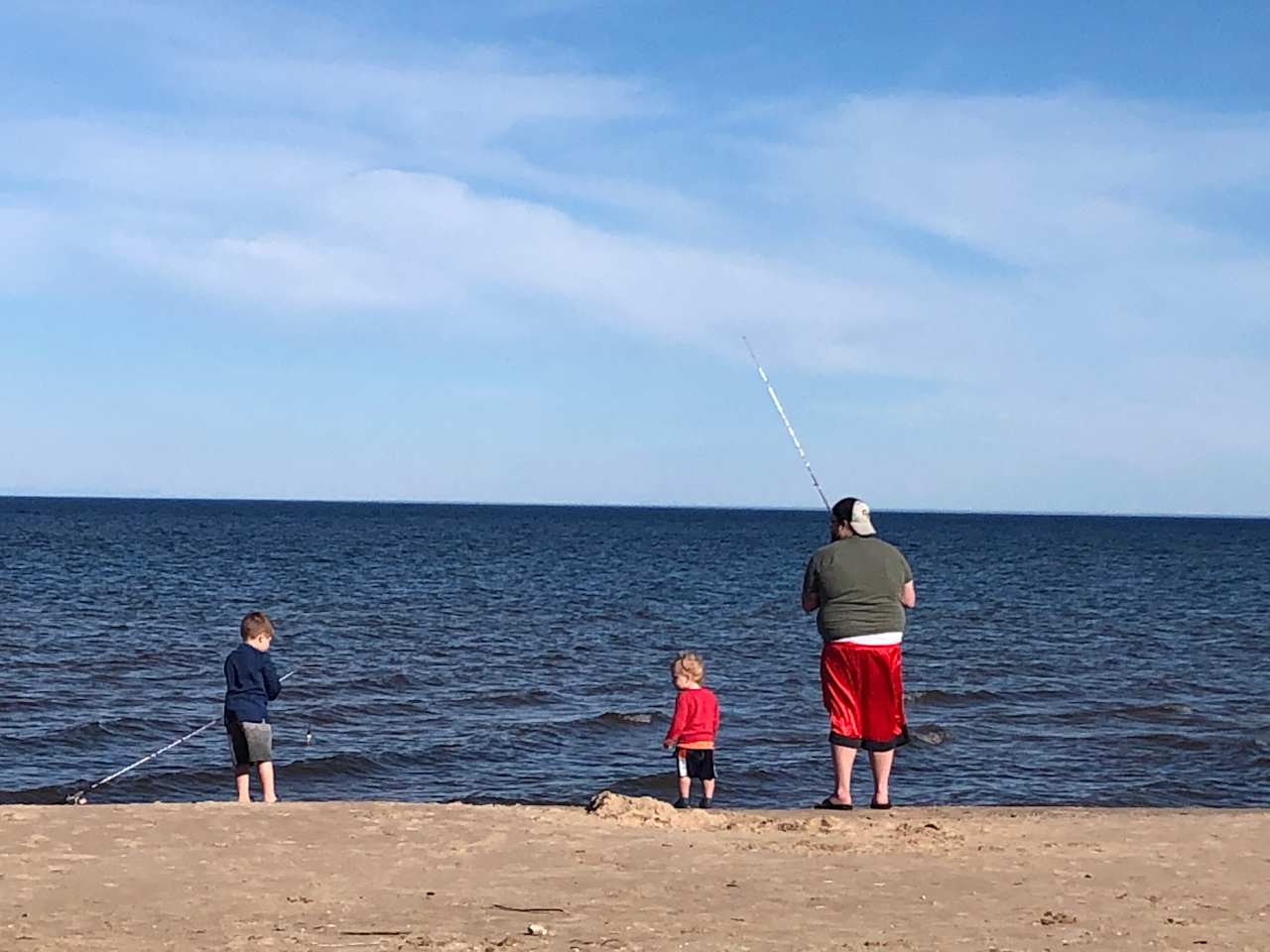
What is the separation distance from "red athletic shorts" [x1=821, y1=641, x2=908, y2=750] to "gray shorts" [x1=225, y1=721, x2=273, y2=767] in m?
3.44

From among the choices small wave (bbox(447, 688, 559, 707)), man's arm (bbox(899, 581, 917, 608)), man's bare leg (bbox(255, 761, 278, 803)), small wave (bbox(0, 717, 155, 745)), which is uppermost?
man's arm (bbox(899, 581, 917, 608))

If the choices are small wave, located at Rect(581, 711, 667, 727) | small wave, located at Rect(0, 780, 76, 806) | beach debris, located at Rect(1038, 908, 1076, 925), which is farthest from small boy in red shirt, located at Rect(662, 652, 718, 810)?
small wave, located at Rect(581, 711, 667, 727)

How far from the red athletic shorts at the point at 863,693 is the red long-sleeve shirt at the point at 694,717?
1.05m

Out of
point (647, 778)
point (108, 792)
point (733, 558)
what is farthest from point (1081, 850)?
point (733, 558)

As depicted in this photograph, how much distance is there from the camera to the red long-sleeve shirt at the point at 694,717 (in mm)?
9141

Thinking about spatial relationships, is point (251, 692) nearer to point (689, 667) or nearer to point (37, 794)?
point (689, 667)

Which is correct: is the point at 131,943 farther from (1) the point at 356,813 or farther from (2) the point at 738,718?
(2) the point at 738,718

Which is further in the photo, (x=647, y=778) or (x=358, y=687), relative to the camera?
(x=358, y=687)

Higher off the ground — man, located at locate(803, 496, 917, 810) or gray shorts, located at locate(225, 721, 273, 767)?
man, located at locate(803, 496, 917, 810)

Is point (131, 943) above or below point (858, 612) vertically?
below

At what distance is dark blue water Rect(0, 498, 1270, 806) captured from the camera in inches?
546

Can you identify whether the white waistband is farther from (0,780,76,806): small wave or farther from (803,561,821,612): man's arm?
(0,780,76,806): small wave

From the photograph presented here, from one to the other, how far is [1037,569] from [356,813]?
2160 inches

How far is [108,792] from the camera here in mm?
12969
